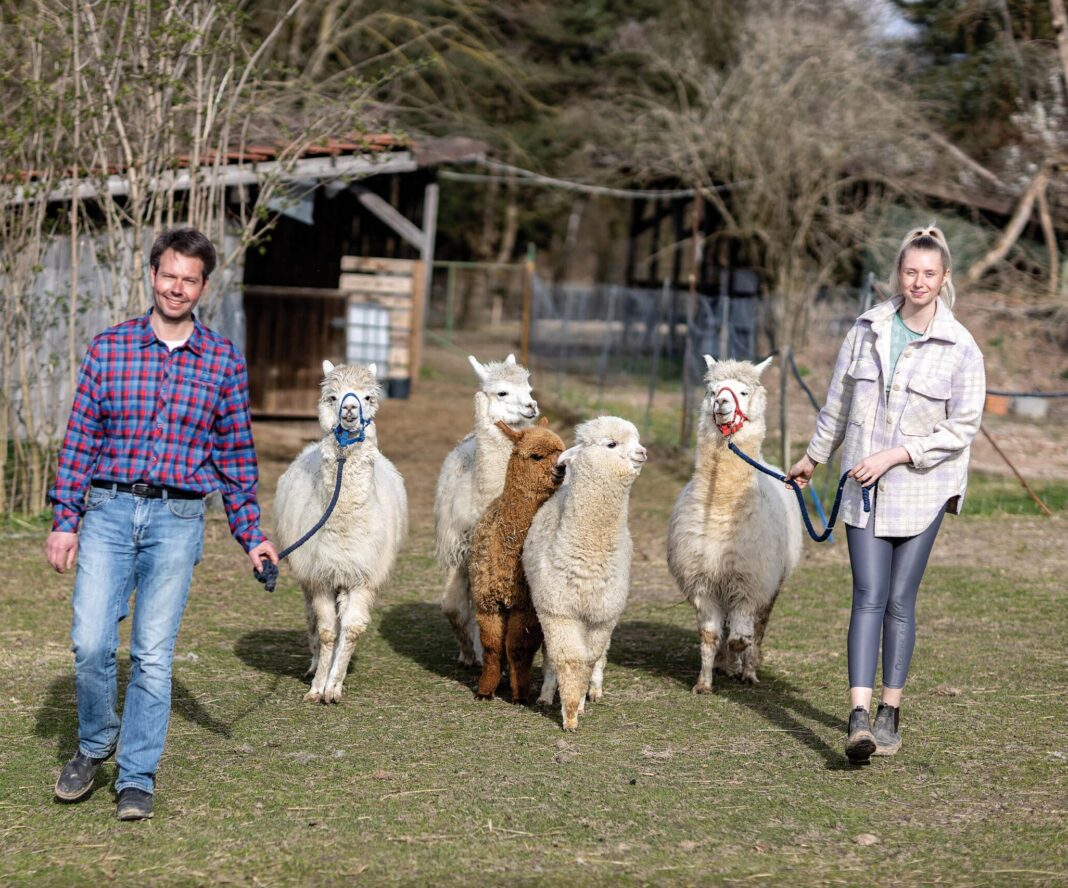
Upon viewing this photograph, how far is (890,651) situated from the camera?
504 cm

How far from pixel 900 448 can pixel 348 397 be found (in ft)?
7.73

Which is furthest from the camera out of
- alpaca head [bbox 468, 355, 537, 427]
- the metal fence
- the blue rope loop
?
the metal fence

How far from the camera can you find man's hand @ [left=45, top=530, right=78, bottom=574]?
405 centimetres

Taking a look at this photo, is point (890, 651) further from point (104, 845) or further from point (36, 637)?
point (36, 637)

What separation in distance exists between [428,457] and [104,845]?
10.5 metres

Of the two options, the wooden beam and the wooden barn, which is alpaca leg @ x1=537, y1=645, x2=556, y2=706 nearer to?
the wooden barn

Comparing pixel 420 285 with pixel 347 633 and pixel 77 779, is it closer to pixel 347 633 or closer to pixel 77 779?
pixel 347 633

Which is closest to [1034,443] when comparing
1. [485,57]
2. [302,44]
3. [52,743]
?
[485,57]

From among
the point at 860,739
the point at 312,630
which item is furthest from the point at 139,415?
the point at 860,739

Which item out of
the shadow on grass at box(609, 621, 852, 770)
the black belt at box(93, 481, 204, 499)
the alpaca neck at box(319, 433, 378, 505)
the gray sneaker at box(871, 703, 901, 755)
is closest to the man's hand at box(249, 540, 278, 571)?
the black belt at box(93, 481, 204, 499)

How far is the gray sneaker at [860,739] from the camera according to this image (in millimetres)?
4809

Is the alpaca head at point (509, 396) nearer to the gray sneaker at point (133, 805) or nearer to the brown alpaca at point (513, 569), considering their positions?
the brown alpaca at point (513, 569)

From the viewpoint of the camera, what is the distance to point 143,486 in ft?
13.5

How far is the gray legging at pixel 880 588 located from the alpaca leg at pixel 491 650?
161 cm
